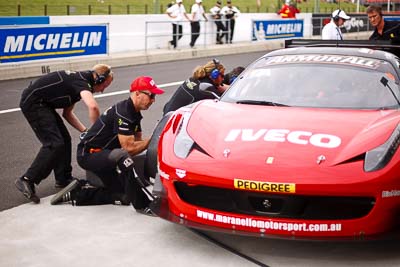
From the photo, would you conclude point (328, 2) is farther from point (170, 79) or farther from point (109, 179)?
point (109, 179)

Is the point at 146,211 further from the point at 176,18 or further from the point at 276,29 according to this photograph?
the point at 276,29

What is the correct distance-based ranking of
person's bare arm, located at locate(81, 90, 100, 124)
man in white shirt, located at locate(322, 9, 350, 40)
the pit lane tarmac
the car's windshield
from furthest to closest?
man in white shirt, located at locate(322, 9, 350, 40) < person's bare arm, located at locate(81, 90, 100, 124) < the car's windshield < the pit lane tarmac

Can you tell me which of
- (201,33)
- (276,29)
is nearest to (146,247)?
(201,33)

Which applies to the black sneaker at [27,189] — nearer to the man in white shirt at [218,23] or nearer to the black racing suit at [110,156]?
the black racing suit at [110,156]

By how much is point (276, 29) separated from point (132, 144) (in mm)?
22529

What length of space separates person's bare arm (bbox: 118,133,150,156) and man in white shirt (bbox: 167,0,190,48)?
56.1ft

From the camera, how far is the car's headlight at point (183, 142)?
5.28 metres

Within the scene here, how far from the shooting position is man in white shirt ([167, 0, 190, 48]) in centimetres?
2320

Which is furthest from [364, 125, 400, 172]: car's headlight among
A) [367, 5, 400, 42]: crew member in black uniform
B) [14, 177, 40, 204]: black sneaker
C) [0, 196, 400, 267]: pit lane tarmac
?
[367, 5, 400, 42]: crew member in black uniform

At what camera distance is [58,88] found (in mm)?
6805

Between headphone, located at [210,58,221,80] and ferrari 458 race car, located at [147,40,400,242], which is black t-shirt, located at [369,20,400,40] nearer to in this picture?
headphone, located at [210,58,221,80]

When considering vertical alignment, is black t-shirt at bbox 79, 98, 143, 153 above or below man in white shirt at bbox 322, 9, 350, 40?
below

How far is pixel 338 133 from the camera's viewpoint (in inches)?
202

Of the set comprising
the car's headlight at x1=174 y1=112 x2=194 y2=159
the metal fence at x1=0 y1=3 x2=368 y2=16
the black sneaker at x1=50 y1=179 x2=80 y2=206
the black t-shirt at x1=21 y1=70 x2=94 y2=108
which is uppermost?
the metal fence at x1=0 y1=3 x2=368 y2=16
